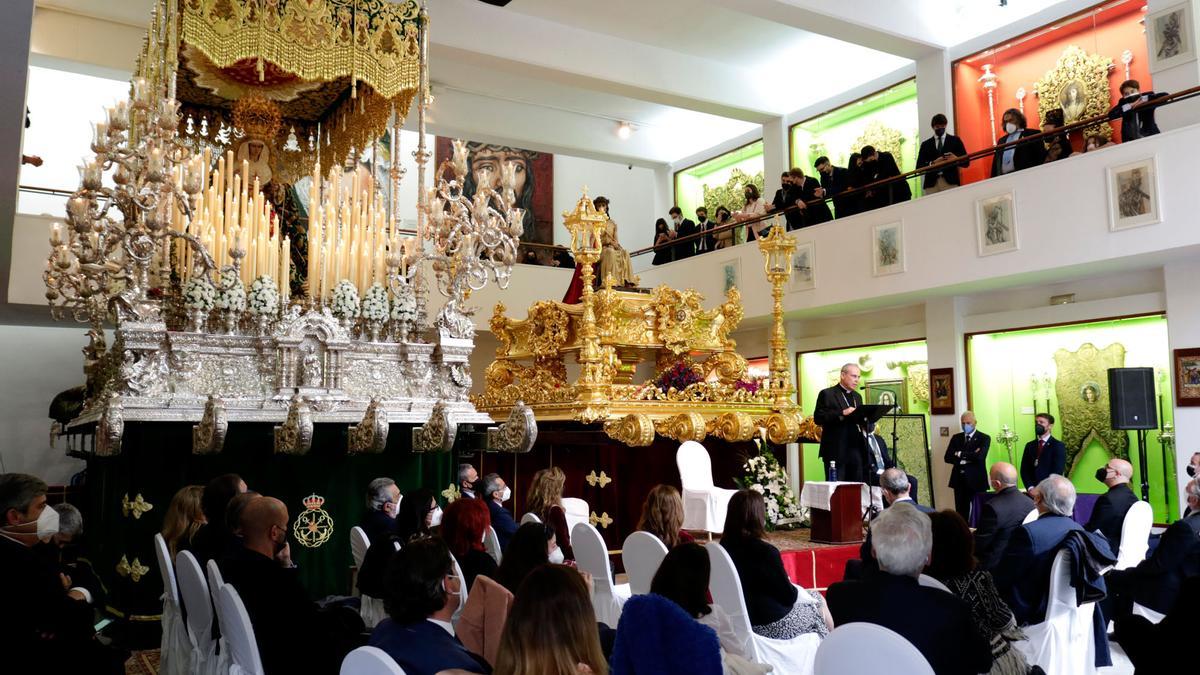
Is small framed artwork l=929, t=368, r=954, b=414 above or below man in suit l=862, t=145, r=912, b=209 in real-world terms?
below

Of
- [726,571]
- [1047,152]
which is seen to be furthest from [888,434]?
[726,571]

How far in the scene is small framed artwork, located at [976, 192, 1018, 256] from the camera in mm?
11555

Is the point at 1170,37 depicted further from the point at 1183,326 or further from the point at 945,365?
the point at 945,365

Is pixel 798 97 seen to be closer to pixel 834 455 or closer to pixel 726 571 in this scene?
pixel 834 455

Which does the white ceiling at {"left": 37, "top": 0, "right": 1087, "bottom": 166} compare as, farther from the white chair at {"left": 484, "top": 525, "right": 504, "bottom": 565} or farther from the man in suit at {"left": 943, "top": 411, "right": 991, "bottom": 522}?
the white chair at {"left": 484, "top": 525, "right": 504, "bottom": 565}

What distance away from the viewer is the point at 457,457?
8.47 m

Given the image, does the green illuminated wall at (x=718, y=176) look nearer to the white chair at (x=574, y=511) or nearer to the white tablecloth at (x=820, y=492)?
the white tablecloth at (x=820, y=492)

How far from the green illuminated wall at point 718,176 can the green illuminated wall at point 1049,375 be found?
564cm

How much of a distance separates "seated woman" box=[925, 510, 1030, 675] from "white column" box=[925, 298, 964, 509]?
384 inches

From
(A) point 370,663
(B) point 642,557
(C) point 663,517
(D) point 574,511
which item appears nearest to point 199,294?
(D) point 574,511

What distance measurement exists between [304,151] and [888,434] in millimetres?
9059

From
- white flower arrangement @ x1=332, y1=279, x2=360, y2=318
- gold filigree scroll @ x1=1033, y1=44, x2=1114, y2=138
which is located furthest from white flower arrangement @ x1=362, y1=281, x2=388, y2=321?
gold filigree scroll @ x1=1033, y1=44, x2=1114, y2=138

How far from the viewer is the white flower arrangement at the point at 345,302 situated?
26.1 feet

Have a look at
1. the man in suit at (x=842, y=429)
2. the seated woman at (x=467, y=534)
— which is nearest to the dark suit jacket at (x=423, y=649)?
the seated woman at (x=467, y=534)
